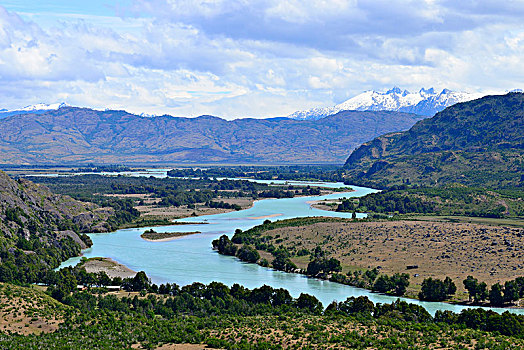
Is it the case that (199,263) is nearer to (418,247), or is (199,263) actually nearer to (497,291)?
(418,247)


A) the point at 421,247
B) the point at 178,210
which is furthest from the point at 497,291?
the point at 178,210

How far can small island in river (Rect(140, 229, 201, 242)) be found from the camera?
120 metres

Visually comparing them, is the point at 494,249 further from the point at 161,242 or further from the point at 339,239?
the point at 161,242

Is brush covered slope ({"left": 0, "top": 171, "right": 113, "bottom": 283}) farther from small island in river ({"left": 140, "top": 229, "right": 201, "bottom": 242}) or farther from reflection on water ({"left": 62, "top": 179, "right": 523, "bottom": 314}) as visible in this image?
small island in river ({"left": 140, "top": 229, "right": 201, "bottom": 242})

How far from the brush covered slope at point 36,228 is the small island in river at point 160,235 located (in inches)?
453

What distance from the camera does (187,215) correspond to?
6314 inches

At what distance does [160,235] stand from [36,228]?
24.5 metres

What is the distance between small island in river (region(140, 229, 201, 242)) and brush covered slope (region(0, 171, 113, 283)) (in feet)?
37.7

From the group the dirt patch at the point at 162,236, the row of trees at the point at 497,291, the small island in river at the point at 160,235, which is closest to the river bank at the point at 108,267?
the dirt patch at the point at 162,236

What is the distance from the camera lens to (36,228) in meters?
106

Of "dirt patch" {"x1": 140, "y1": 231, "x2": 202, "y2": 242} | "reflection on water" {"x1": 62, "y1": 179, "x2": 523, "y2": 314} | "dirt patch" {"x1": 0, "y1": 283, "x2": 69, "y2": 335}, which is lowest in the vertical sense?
"reflection on water" {"x1": 62, "y1": 179, "x2": 523, "y2": 314}

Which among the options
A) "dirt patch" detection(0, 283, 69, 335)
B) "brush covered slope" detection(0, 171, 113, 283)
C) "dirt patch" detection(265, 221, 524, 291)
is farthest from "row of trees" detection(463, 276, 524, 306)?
"brush covered slope" detection(0, 171, 113, 283)

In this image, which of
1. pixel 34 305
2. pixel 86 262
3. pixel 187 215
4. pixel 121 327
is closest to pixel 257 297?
pixel 121 327

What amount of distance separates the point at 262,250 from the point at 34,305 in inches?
1974
